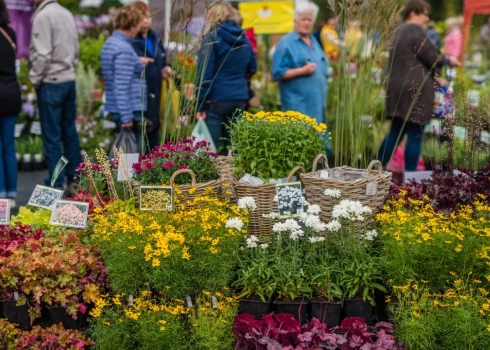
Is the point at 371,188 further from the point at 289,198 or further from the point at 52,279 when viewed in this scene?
the point at 52,279

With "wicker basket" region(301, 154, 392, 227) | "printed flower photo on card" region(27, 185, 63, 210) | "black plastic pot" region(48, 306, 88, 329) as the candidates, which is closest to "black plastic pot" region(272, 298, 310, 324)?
"wicker basket" region(301, 154, 392, 227)

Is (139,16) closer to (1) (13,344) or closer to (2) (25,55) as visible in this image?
(2) (25,55)

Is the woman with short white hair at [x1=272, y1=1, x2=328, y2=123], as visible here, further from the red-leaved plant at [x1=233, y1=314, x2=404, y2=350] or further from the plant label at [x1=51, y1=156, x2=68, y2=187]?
the red-leaved plant at [x1=233, y1=314, x2=404, y2=350]

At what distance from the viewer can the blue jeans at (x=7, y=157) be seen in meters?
5.44

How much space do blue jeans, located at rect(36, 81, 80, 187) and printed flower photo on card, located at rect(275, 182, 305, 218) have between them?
2.95 meters

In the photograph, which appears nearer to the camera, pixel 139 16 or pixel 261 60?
pixel 139 16

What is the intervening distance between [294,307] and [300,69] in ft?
10.1

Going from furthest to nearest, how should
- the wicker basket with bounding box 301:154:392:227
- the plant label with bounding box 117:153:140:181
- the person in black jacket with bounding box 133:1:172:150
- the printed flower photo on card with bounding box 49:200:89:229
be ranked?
the person in black jacket with bounding box 133:1:172:150 → the plant label with bounding box 117:153:140:181 → the printed flower photo on card with bounding box 49:200:89:229 → the wicker basket with bounding box 301:154:392:227

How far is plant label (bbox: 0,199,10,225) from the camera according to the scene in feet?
11.7

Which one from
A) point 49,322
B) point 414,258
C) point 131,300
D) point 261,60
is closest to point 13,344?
point 49,322

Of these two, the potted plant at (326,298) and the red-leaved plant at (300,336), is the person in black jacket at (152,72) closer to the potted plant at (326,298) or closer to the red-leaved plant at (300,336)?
the potted plant at (326,298)

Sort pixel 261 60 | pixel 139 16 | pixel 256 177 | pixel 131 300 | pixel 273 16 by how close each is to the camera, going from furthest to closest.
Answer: pixel 261 60, pixel 273 16, pixel 139 16, pixel 256 177, pixel 131 300

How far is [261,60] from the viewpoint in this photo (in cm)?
914

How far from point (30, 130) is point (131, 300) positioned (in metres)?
4.88
